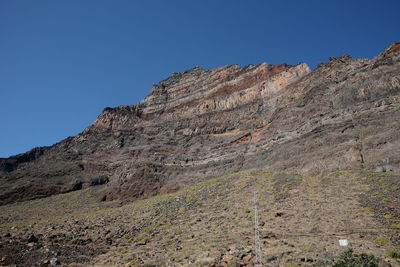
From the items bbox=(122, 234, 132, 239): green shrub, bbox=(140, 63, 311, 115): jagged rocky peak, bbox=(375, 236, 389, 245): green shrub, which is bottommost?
bbox=(375, 236, 389, 245): green shrub

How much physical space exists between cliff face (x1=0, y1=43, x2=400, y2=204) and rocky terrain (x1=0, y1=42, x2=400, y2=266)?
239 millimetres

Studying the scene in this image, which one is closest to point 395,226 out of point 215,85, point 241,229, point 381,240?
point 381,240

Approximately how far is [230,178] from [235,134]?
1799 centimetres

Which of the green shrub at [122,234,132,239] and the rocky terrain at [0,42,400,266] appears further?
the green shrub at [122,234,132,239]

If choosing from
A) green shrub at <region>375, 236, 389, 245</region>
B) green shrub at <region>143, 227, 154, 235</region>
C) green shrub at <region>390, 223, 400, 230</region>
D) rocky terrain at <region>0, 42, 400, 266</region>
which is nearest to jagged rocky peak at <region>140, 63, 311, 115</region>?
rocky terrain at <region>0, 42, 400, 266</region>

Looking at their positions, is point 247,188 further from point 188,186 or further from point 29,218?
point 29,218

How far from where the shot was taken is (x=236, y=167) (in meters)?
41.8

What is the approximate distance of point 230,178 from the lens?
120 ft

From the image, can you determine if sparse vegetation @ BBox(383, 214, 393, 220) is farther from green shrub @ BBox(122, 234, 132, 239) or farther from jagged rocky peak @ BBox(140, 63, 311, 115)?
jagged rocky peak @ BBox(140, 63, 311, 115)

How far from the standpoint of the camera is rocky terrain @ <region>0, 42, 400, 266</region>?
15.3 m

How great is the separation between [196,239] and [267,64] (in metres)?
60.7

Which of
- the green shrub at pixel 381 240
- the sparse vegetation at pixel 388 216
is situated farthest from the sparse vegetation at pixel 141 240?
the sparse vegetation at pixel 388 216

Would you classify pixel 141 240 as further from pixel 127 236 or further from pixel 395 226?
pixel 395 226

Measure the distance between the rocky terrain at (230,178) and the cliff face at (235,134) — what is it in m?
0.24
